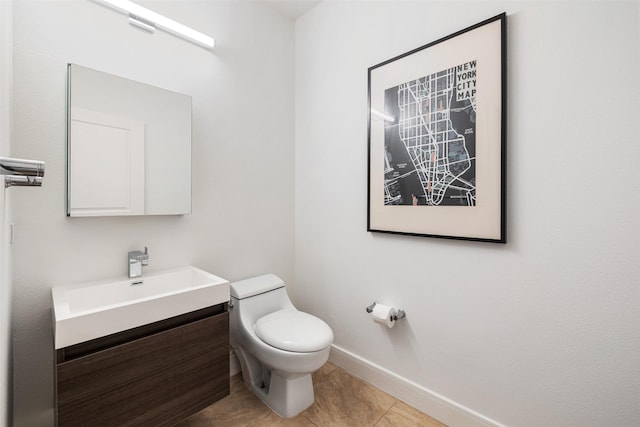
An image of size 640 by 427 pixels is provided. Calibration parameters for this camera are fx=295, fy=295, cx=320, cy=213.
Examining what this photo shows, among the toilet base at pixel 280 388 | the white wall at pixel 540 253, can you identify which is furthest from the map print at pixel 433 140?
the toilet base at pixel 280 388

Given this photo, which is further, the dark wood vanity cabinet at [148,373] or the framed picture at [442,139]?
the framed picture at [442,139]

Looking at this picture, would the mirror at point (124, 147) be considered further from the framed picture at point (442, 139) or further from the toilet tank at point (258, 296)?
the framed picture at point (442, 139)

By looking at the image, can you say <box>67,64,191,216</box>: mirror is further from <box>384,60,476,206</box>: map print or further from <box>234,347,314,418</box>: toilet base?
<box>384,60,476,206</box>: map print

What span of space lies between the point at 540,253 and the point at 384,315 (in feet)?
2.64

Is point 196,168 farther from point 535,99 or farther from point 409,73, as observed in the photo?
point 535,99

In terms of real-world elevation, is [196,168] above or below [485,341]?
above

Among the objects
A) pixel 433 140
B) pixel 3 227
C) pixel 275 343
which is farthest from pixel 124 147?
pixel 433 140

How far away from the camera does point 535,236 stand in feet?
4.07

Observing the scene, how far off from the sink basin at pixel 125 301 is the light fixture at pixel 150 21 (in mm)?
1274

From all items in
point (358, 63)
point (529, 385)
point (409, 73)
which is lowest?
point (529, 385)

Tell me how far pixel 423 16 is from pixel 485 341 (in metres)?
1.66

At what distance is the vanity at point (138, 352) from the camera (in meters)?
1.01

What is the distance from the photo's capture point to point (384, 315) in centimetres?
164

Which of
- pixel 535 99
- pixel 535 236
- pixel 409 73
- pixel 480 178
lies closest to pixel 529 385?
pixel 535 236
